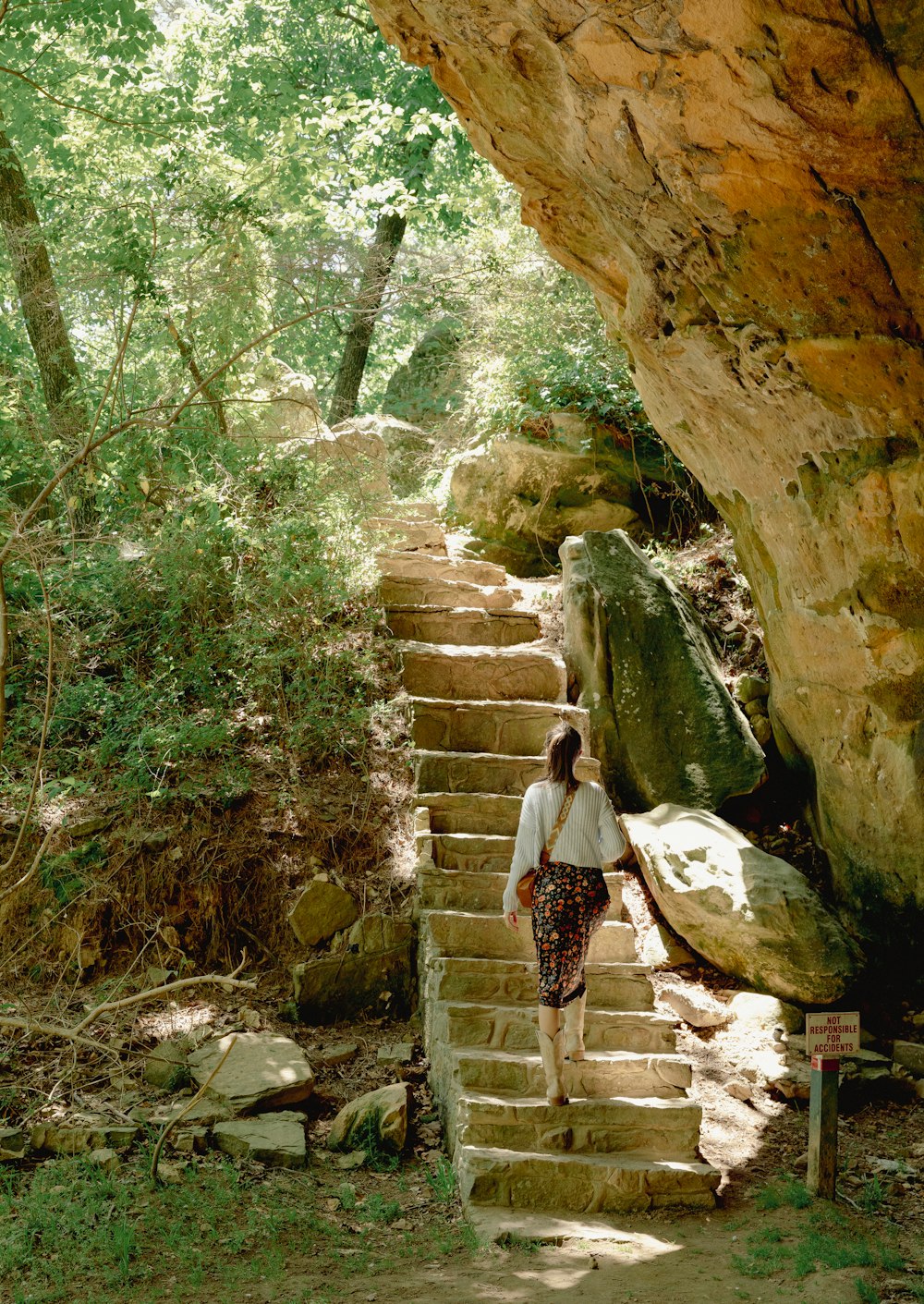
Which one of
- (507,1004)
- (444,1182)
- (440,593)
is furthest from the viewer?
(440,593)

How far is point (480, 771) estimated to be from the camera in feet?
21.5

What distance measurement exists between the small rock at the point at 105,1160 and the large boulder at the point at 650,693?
4121 mm

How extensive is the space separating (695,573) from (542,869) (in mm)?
5137

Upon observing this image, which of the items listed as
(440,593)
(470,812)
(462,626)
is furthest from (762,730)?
(440,593)

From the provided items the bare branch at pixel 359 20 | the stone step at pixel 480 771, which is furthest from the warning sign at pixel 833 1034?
the bare branch at pixel 359 20

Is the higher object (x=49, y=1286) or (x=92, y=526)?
(x=92, y=526)

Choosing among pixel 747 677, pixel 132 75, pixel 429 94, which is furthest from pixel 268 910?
pixel 429 94

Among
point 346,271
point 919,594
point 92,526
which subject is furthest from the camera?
point 346,271

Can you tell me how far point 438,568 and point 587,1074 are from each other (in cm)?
536

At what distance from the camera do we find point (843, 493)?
5.61 meters

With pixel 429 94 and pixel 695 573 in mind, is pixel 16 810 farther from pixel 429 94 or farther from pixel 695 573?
pixel 429 94

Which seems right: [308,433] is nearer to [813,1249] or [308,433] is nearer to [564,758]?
[564,758]

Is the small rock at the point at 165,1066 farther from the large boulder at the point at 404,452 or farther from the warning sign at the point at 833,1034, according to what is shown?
the large boulder at the point at 404,452

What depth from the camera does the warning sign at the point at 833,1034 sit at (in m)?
4.18
